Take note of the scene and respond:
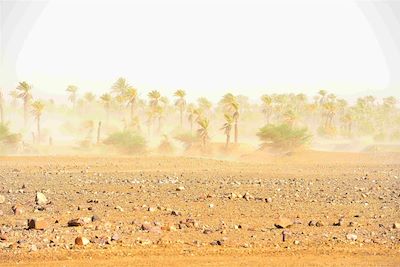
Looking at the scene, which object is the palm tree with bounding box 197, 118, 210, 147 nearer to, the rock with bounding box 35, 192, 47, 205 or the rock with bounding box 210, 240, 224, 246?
the rock with bounding box 35, 192, 47, 205

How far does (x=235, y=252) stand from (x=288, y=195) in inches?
442

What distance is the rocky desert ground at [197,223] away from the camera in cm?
1456

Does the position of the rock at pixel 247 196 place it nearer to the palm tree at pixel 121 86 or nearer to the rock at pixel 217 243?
the rock at pixel 217 243

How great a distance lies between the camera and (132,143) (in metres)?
83.2

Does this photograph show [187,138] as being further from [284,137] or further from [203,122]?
[284,137]

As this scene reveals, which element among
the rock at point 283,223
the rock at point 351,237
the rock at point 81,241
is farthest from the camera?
the rock at point 283,223

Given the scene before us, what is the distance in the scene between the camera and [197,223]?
59.8 feet

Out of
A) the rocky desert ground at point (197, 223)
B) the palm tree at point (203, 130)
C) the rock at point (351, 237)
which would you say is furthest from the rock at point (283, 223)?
the palm tree at point (203, 130)

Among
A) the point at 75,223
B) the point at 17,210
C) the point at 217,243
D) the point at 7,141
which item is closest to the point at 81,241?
the point at 75,223

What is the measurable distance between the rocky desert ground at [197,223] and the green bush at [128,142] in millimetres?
51472

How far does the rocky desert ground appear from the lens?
14.6m

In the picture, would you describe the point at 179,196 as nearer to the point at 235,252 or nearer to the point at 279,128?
the point at 235,252

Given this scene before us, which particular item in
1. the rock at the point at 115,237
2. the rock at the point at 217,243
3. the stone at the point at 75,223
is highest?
the stone at the point at 75,223

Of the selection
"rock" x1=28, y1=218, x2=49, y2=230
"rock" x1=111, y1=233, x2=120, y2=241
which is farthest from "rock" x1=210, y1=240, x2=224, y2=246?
"rock" x1=28, y1=218, x2=49, y2=230
